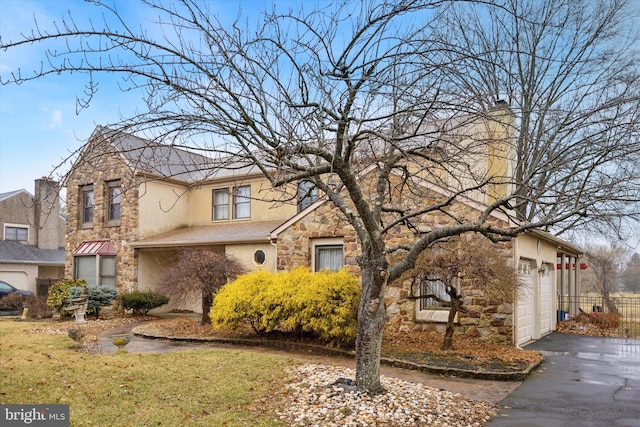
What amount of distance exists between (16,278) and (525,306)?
979 inches

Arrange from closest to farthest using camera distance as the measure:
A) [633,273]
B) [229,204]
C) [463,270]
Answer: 1. [463,270]
2. [229,204]
3. [633,273]

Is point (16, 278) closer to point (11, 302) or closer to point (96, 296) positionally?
point (11, 302)

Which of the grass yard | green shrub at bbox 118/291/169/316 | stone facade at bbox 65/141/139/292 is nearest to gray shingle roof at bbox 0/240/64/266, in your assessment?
stone facade at bbox 65/141/139/292

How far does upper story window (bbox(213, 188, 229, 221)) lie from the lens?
64.8 feet

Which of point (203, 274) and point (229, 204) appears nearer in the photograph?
point (203, 274)

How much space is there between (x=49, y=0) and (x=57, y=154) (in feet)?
5.68

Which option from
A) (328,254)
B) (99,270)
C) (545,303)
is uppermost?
(328,254)

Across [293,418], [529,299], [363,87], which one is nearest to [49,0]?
[363,87]

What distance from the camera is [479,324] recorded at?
11273 millimetres

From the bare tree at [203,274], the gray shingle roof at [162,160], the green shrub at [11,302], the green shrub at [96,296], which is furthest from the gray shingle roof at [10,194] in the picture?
the gray shingle roof at [162,160]

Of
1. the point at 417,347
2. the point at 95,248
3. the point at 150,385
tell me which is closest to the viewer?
the point at 150,385

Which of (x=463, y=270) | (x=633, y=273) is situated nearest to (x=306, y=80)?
(x=463, y=270)

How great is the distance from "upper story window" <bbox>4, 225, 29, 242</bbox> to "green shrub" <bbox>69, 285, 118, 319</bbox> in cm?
1384

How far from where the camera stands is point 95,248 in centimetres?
2009
